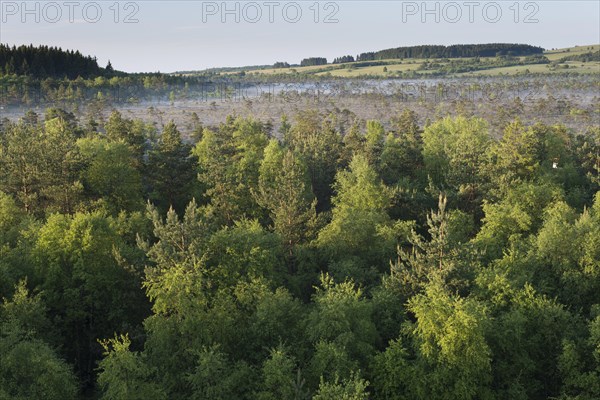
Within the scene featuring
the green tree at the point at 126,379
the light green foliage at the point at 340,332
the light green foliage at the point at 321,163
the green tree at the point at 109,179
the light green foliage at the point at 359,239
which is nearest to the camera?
the green tree at the point at 126,379

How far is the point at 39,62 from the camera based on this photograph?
18162cm

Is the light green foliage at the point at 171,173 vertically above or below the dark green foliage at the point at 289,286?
above

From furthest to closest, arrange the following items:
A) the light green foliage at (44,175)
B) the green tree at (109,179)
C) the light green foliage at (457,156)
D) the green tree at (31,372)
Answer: the light green foliage at (457,156) → the green tree at (109,179) → the light green foliage at (44,175) → the green tree at (31,372)

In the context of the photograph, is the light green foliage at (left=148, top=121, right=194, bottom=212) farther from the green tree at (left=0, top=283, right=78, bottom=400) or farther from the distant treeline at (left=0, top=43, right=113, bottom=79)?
the distant treeline at (left=0, top=43, right=113, bottom=79)

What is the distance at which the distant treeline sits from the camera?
17700 cm

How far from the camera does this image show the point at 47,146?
53.2 meters

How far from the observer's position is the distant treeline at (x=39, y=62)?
581ft

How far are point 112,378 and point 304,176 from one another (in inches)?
1642

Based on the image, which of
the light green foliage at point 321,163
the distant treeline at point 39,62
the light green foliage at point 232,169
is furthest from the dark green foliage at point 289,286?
the distant treeline at point 39,62

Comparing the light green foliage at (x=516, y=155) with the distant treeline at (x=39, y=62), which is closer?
the light green foliage at (x=516, y=155)

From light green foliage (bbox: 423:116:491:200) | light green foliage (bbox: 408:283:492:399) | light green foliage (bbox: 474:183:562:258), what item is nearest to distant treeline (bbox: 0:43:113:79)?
light green foliage (bbox: 423:116:491:200)

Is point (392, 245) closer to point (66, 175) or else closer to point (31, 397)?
point (31, 397)

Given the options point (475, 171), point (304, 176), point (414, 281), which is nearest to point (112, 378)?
point (414, 281)

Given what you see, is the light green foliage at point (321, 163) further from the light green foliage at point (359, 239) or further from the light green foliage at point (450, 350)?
the light green foliage at point (450, 350)
